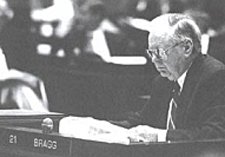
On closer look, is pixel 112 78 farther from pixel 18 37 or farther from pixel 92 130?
pixel 92 130

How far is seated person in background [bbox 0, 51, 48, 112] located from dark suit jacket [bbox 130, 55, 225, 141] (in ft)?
3.88

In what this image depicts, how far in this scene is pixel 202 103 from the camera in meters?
1.98

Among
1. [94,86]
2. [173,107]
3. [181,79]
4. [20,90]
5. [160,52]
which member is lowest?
[20,90]

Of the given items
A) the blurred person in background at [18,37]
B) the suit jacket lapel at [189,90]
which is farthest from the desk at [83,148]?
the blurred person in background at [18,37]

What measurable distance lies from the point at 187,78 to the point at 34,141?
548 mm

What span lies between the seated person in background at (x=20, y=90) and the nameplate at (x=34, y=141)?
110 cm

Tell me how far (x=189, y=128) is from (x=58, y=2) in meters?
1.43

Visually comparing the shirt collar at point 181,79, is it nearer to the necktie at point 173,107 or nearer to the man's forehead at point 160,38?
the necktie at point 173,107

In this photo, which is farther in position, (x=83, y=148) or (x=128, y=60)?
(x=128, y=60)

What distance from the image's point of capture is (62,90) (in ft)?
9.71

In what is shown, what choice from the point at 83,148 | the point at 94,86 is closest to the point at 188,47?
the point at 83,148

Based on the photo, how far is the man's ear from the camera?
79.3 inches

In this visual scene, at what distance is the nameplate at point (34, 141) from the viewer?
1794 millimetres

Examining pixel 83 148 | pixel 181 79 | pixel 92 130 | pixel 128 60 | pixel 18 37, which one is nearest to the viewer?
pixel 83 148
